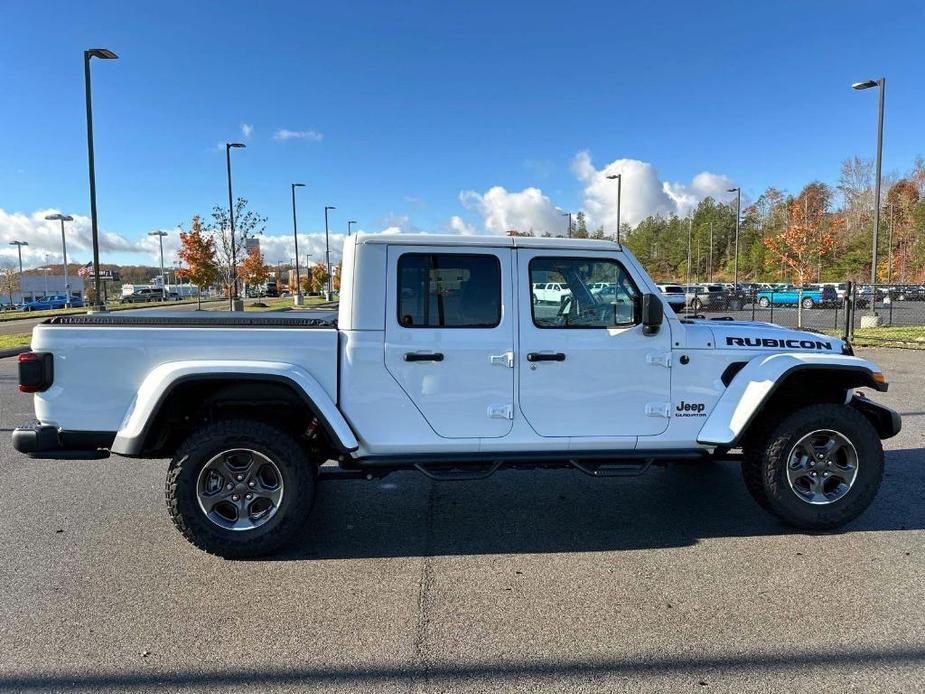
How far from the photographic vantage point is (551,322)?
12.9ft

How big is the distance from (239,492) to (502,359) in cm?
183

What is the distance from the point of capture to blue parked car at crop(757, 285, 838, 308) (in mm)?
34853

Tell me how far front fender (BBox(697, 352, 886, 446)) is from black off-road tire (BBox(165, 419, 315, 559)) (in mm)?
2610

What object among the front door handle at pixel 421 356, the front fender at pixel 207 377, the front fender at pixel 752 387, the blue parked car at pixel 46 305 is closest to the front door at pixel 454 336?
the front door handle at pixel 421 356

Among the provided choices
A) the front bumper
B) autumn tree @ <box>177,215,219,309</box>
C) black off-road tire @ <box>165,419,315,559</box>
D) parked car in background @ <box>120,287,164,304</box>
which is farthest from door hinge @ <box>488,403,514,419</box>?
parked car in background @ <box>120,287,164,304</box>

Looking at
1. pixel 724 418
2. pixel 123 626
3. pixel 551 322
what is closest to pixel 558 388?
pixel 551 322

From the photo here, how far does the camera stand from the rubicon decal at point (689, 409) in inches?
158

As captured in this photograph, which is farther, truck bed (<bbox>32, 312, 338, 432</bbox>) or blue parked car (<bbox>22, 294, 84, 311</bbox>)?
blue parked car (<bbox>22, 294, 84, 311</bbox>)

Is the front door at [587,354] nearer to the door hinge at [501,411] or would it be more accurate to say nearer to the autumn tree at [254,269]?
the door hinge at [501,411]

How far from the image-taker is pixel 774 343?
161 inches

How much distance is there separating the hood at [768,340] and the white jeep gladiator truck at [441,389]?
15 millimetres

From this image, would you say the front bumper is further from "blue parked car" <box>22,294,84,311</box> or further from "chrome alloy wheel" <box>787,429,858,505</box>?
"blue parked car" <box>22,294,84,311</box>

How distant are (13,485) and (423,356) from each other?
398cm

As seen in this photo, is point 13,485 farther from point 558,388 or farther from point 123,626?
point 558,388
